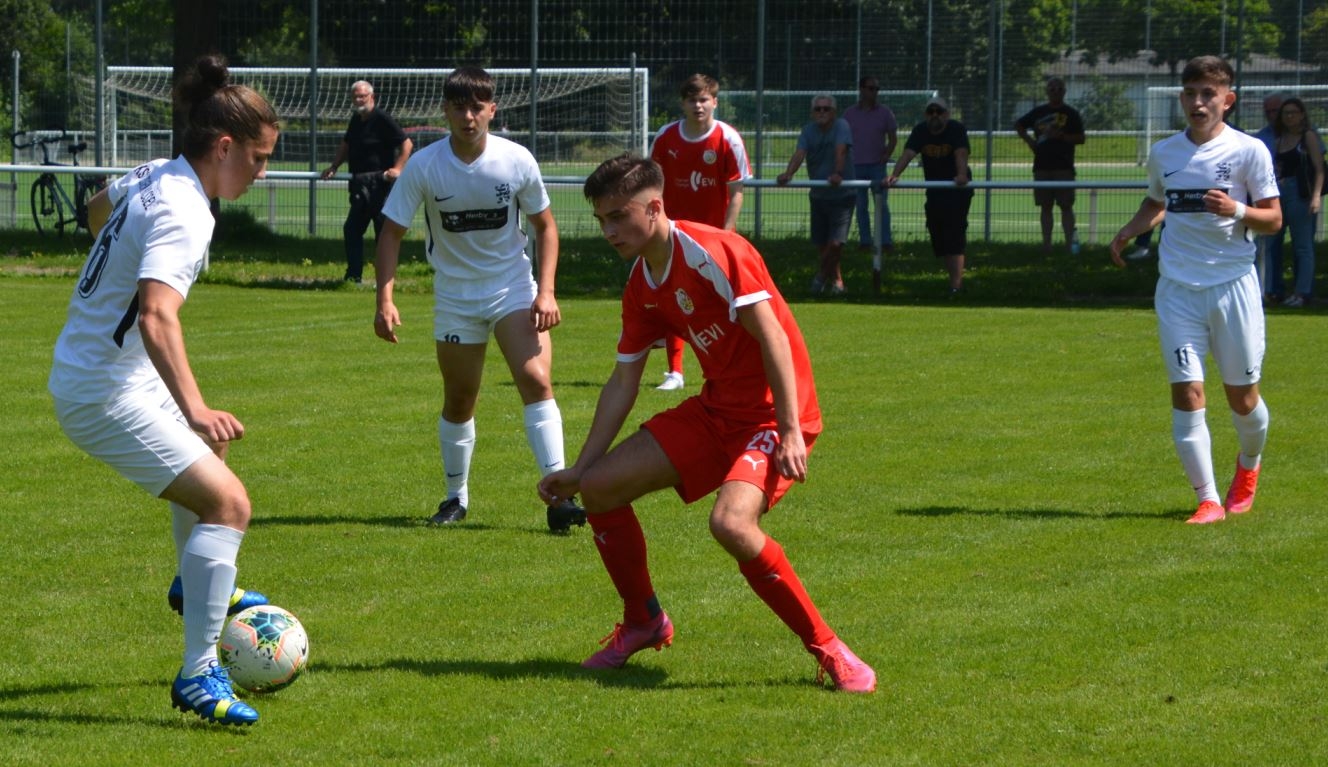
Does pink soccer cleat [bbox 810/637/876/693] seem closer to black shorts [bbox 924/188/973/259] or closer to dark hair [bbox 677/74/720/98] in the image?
dark hair [bbox 677/74/720/98]

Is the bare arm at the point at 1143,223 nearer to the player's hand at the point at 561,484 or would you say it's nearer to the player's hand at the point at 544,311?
the player's hand at the point at 544,311

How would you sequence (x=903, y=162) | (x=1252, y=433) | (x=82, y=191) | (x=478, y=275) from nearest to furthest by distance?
(x=478, y=275) < (x=1252, y=433) < (x=903, y=162) < (x=82, y=191)

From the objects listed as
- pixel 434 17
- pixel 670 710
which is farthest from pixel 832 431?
pixel 434 17

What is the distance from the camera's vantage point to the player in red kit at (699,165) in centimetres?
1191

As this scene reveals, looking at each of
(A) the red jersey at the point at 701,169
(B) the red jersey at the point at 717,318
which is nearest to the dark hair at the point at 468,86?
(B) the red jersey at the point at 717,318

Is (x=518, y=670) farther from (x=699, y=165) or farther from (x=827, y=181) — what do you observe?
(x=827, y=181)

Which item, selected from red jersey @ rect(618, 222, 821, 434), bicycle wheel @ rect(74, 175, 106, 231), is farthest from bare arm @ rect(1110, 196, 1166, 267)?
bicycle wheel @ rect(74, 175, 106, 231)

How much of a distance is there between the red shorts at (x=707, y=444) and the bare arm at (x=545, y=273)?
7.13 feet

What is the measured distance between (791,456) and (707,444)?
0.48 meters

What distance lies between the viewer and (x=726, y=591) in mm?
6609

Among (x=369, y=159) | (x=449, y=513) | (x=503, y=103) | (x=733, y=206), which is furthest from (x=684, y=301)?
(x=503, y=103)

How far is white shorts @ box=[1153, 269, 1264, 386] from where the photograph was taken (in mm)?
7930

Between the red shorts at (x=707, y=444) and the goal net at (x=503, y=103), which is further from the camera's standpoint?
the goal net at (x=503, y=103)

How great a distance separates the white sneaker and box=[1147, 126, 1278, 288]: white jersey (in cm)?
466
